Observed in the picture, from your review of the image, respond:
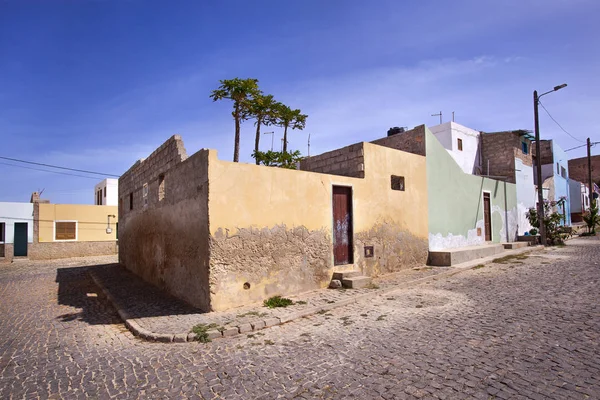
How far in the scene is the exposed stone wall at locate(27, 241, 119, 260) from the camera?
856 inches

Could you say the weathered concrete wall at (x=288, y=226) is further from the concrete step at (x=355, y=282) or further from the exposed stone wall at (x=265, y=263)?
the concrete step at (x=355, y=282)

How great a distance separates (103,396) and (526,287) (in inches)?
326

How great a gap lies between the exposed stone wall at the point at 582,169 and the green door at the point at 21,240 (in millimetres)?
55842

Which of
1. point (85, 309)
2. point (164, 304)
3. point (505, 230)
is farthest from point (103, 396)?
point (505, 230)

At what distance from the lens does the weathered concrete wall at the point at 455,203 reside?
12055 mm

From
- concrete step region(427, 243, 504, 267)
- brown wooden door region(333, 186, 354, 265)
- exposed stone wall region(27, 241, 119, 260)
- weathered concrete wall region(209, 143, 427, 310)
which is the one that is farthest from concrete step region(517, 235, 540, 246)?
exposed stone wall region(27, 241, 119, 260)

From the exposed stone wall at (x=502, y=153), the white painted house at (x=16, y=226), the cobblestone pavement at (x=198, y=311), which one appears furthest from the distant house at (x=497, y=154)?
the white painted house at (x=16, y=226)

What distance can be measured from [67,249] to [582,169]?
54.2m

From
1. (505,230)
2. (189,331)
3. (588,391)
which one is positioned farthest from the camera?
(505,230)

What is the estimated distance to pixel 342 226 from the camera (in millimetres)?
8797

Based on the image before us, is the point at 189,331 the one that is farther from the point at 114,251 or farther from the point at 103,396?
the point at 114,251

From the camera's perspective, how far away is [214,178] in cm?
640

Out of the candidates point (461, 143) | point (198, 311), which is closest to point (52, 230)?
point (198, 311)

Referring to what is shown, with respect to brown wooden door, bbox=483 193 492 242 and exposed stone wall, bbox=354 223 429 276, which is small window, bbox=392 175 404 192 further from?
brown wooden door, bbox=483 193 492 242
